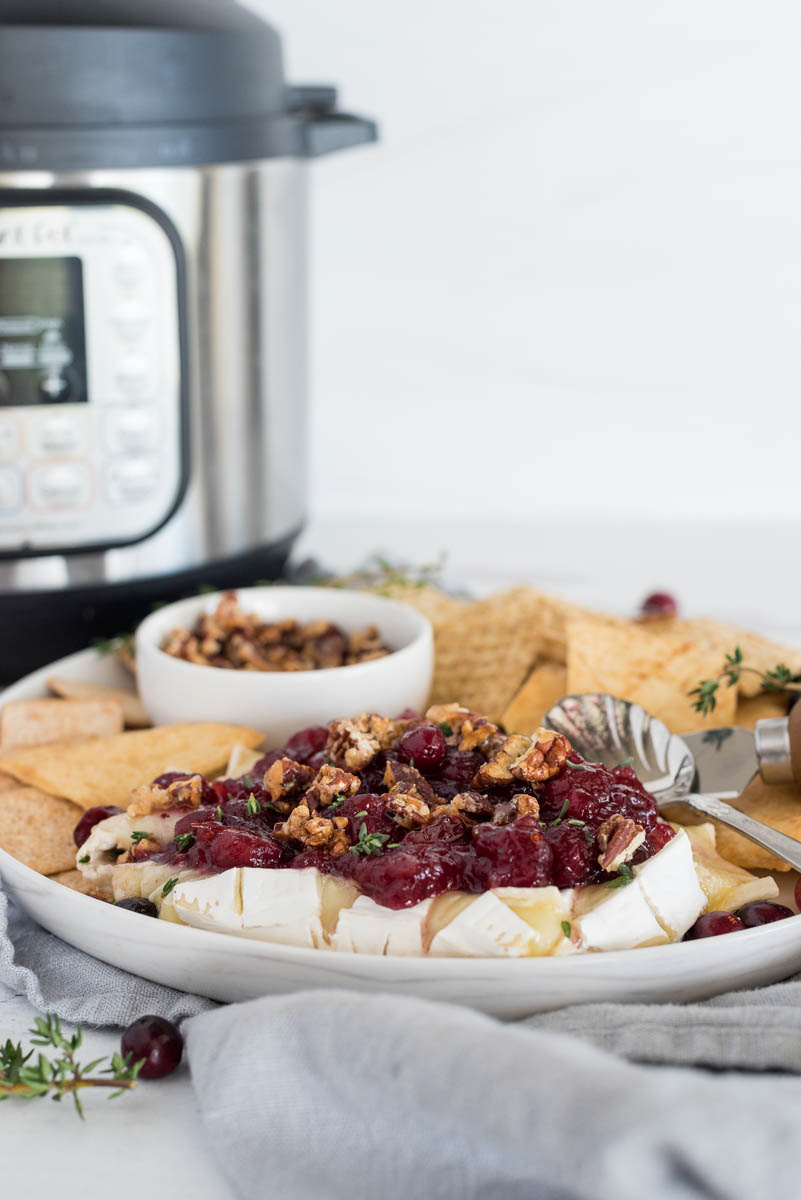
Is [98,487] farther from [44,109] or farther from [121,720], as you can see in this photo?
[44,109]

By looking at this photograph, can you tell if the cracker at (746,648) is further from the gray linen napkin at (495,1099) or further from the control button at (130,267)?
the control button at (130,267)

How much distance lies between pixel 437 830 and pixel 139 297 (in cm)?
68

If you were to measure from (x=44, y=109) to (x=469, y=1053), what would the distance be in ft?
3.00

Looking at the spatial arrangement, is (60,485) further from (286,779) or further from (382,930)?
(382,930)

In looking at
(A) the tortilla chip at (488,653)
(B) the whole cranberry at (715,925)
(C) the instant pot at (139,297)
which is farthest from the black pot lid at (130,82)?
(B) the whole cranberry at (715,925)

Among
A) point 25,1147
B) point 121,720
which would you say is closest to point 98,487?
point 121,720

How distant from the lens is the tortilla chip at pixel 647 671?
3.84ft

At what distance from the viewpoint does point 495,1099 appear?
1.97 feet

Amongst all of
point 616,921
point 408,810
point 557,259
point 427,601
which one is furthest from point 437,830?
point 557,259

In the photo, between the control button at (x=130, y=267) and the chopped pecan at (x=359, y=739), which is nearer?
the chopped pecan at (x=359, y=739)

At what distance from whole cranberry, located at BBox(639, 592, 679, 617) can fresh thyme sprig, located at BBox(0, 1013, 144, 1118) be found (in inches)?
34.0

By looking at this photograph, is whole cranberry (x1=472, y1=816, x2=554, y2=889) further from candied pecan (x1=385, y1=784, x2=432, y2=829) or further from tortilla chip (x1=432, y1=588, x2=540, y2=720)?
tortilla chip (x1=432, y1=588, x2=540, y2=720)

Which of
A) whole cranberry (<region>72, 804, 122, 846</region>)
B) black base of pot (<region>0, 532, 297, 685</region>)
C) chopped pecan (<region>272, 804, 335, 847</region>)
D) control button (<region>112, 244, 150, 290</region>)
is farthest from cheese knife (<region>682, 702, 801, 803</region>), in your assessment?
control button (<region>112, 244, 150, 290</region>)

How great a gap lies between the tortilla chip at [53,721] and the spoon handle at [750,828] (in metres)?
0.52
